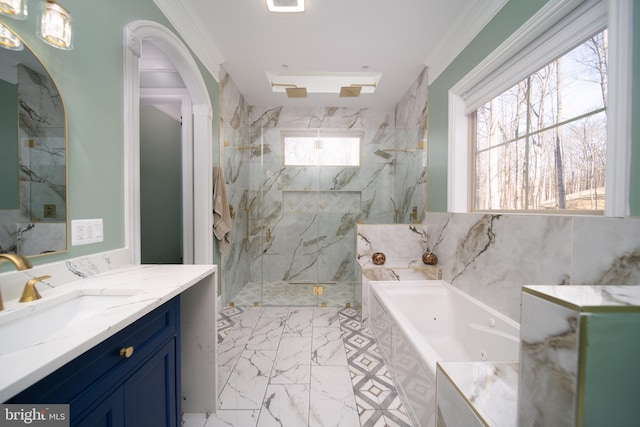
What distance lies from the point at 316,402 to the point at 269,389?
0.32m

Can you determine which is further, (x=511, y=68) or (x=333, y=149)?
(x=333, y=149)

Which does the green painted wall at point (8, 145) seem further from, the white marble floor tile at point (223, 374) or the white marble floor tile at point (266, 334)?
the white marble floor tile at point (266, 334)

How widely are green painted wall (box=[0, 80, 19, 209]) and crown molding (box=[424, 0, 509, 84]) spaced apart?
8.27ft

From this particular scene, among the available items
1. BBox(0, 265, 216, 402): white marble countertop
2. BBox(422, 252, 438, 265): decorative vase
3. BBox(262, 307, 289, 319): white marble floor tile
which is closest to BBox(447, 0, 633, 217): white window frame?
BBox(422, 252, 438, 265): decorative vase

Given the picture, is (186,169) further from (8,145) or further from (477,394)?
(477,394)

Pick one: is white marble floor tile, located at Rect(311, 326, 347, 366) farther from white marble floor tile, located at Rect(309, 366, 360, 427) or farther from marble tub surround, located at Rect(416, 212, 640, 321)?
marble tub surround, located at Rect(416, 212, 640, 321)

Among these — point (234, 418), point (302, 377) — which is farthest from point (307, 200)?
point (234, 418)

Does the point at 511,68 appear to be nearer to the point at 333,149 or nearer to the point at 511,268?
the point at 511,268

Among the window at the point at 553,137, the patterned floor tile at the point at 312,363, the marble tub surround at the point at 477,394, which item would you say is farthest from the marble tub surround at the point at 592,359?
the patterned floor tile at the point at 312,363

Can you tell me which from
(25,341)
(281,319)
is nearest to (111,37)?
(25,341)

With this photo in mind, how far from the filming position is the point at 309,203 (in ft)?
10.5

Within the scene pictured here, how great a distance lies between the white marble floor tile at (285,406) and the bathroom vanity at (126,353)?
0.32m

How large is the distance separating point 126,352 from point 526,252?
6.32 ft

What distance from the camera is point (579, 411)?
428mm
